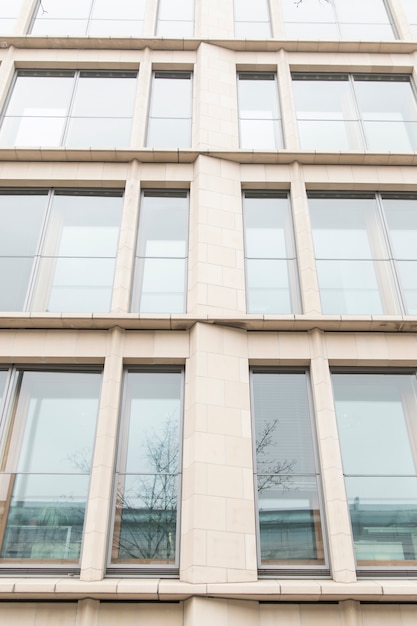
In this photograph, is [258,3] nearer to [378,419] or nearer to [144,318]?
[144,318]

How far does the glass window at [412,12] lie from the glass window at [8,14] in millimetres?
11671

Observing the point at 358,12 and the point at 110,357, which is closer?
the point at 110,357

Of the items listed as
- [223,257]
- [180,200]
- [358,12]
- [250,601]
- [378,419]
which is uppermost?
[358,12]

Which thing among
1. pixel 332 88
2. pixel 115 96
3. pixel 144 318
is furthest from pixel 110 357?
pixel 332 88

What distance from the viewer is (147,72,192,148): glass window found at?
13.7m

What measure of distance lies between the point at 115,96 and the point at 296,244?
6677 millimetres

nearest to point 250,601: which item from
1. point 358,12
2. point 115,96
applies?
point 115,96

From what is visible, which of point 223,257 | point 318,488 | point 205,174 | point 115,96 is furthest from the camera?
point 115,96

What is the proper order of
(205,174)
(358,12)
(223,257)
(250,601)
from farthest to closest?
(358,12), (205,174), (223,257), (250,601)

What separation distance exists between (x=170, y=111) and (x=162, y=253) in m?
4.53

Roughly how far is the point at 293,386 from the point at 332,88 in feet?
29.7

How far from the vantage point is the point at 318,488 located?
934cm

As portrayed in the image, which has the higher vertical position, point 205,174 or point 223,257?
point 205,174

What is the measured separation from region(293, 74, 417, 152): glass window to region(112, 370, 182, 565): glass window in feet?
23.9
